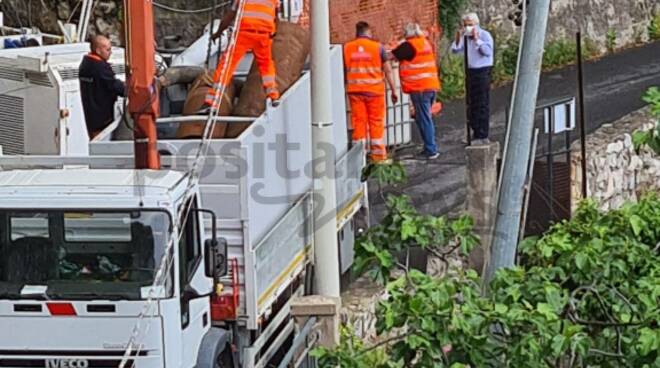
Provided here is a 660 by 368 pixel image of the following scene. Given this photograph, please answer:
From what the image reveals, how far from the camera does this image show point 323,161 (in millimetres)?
12133

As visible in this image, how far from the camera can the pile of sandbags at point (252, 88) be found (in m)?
11.9

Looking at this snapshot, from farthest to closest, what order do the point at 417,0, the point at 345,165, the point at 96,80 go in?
the point at 417,0 → the point at 96,80 → the point at 345,165

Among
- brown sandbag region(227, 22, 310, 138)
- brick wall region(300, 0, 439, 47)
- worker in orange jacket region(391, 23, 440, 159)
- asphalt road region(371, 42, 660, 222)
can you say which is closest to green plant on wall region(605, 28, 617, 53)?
asphalt road region(371, 42, 660, 222)

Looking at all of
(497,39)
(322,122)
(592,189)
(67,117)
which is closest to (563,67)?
(497,39)

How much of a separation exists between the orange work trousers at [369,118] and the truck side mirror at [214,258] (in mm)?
5886

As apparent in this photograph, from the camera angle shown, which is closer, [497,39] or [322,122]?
→ [322,122]

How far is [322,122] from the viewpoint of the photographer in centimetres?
1184

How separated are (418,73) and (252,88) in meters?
4.75

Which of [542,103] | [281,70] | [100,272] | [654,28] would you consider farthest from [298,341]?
[654,28]

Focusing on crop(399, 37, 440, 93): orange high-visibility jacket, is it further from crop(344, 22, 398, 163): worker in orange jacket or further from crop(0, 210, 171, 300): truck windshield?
crop(0, 210, 171, 300): truck windshield

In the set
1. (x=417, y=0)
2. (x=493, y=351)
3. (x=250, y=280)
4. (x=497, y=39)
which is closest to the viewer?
(x=493, y=351)

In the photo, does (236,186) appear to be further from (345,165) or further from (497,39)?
(497,39)

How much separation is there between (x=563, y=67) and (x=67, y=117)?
1166cm

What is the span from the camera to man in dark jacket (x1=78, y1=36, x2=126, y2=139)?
48.1ft
